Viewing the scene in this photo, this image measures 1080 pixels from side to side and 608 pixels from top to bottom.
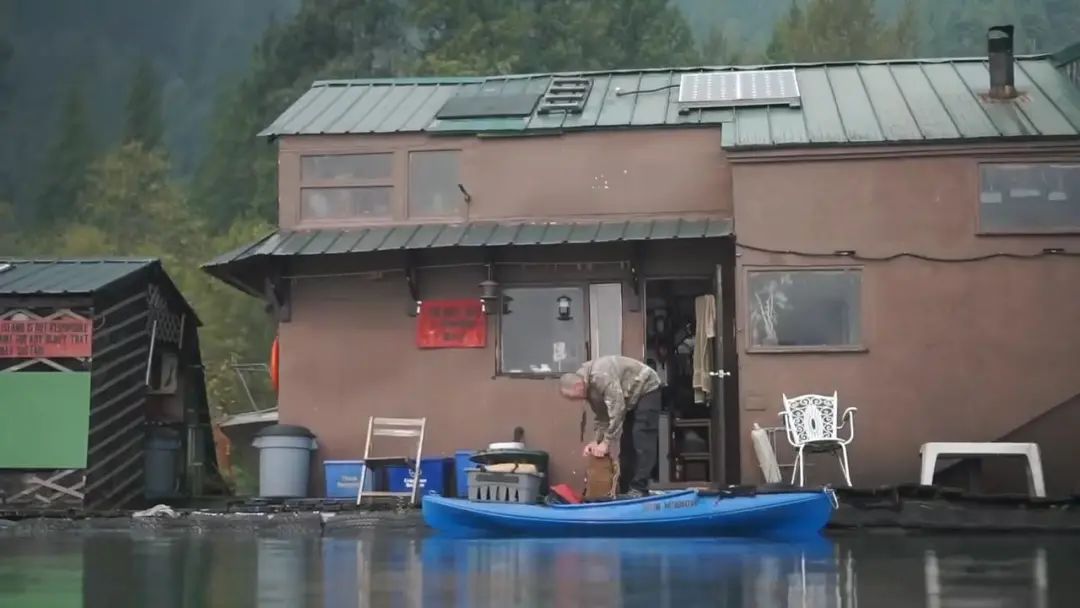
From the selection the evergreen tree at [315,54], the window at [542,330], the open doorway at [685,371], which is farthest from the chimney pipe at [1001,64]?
the evergreen tree at [315,54]

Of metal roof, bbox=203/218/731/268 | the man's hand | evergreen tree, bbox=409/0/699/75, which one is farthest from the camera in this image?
evergreen tree, bbox=409/0/699/75

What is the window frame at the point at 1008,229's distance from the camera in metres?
15.0

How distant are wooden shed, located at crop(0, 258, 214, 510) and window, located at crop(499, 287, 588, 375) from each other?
14.6ft

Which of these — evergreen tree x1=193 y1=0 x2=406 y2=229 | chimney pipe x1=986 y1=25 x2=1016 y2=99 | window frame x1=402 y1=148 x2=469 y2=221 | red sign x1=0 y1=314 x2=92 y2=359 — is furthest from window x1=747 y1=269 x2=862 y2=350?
evergreen tree x1=193 y1=0 x2=406 y2=229

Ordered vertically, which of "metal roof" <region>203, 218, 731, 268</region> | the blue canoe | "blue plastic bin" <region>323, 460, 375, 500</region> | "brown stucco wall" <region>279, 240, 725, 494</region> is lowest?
the blue canoe

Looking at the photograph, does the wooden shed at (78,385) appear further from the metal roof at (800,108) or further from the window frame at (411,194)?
the window frame at (411,194)

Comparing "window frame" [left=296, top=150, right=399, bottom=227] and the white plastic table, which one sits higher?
→ "window frame" [left=296, top=150, right=399, bottom=227]

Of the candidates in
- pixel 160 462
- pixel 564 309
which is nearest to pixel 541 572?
pixel 564 309

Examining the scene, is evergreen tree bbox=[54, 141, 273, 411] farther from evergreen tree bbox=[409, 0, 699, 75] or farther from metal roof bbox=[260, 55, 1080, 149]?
metal roof bbox=[260, 55, 1080, 149]

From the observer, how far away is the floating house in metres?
14.9

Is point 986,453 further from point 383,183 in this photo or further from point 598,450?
point 383,183

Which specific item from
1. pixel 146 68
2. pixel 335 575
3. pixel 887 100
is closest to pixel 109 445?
pixel 335 575

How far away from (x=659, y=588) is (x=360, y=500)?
812cm

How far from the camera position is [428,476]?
52.5ft
